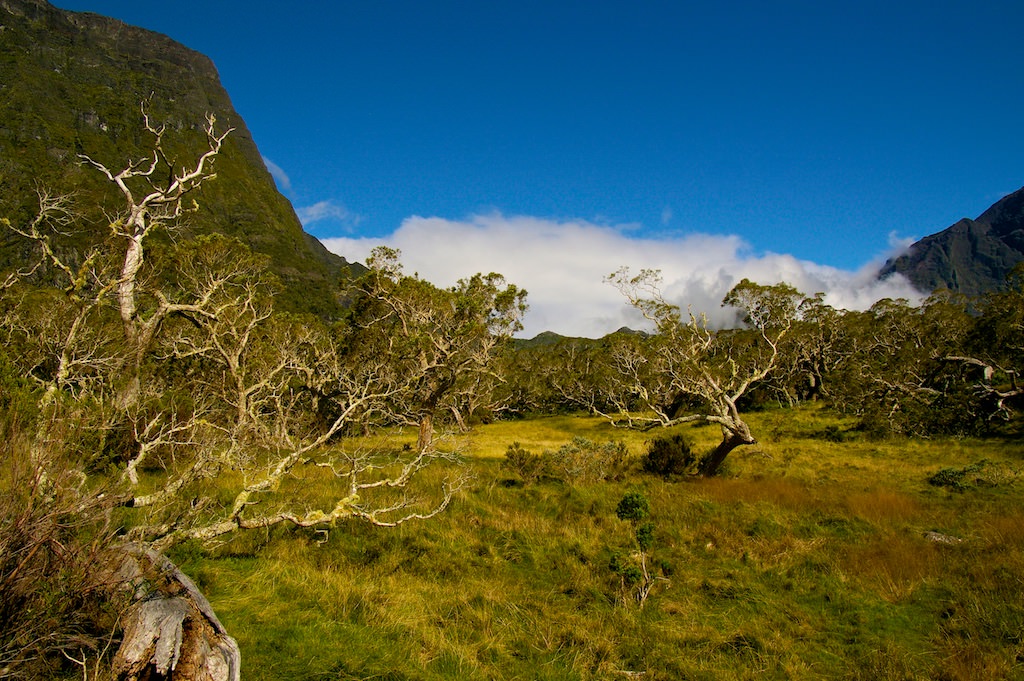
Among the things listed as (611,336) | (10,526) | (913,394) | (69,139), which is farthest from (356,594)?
(69,139)

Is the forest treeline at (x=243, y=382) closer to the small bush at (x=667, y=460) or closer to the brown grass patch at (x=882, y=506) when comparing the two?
the small bush at (x=667, y=460)

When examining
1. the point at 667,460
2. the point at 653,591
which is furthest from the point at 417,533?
the point at 667,460

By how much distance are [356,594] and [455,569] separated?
2025 millimetres

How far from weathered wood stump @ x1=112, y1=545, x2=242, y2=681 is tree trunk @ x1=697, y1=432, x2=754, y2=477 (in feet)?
48.0

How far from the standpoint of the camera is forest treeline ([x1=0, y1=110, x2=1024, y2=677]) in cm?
363

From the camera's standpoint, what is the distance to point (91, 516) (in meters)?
3.69

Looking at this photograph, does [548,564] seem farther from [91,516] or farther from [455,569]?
[91,516]

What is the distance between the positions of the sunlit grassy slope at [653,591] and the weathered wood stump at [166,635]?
2.98 ft

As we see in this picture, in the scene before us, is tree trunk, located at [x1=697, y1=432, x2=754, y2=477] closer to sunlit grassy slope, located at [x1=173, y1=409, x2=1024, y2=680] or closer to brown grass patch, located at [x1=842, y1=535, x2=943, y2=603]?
sunlit grassy slope, located at [x1=173, y1=409, x2=1024, y2=680]

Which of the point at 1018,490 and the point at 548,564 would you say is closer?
the point at 548,564

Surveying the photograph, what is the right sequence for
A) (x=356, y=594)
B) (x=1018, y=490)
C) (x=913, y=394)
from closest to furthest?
(x=356, y=594) < (x=1018, y=490) < (x=913, y=394)

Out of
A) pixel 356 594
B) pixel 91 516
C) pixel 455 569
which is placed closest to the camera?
pixel 91 516

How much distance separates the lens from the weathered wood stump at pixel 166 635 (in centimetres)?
318

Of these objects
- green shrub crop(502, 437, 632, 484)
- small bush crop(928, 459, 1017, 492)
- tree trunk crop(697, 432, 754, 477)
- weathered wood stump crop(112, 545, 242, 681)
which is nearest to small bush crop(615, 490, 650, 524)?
green shrub crop(502, 437, 632, 484)
